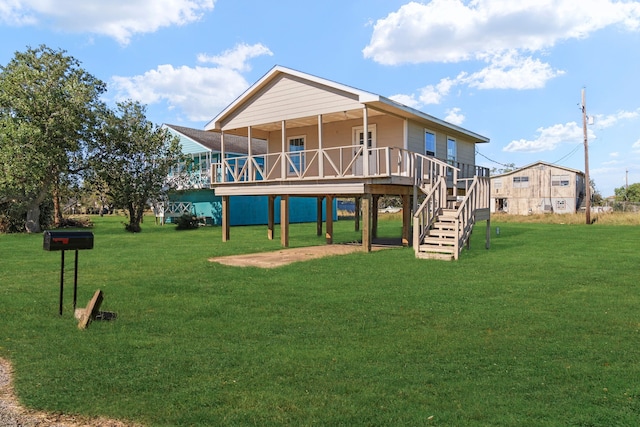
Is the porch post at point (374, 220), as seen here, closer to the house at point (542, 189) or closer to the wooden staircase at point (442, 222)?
the wooden staircase at point (442, 222)

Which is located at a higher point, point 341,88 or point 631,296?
point 341,88

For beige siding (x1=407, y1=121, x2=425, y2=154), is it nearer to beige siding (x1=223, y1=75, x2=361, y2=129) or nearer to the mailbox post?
beige siding (x1=223, y1=75, x2=361, y2=129)

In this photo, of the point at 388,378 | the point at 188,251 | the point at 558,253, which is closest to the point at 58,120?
the point at 188,251

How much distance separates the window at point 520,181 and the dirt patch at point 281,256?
35.8 meters

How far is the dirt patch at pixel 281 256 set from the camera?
12.1m

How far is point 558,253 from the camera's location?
555 inches

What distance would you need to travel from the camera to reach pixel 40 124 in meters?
24.2

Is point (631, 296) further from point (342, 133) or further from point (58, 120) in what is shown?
point (58, 120)

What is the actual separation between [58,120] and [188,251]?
1384cm

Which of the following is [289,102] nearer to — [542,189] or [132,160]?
[132,160]

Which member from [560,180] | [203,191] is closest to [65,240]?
[203,191]

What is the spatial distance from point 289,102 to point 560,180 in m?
36.1

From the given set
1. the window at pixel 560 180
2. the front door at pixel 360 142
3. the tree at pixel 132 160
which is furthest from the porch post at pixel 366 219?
the window at pixel 560 180

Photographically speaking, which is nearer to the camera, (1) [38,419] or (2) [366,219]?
(1) [38,419]
